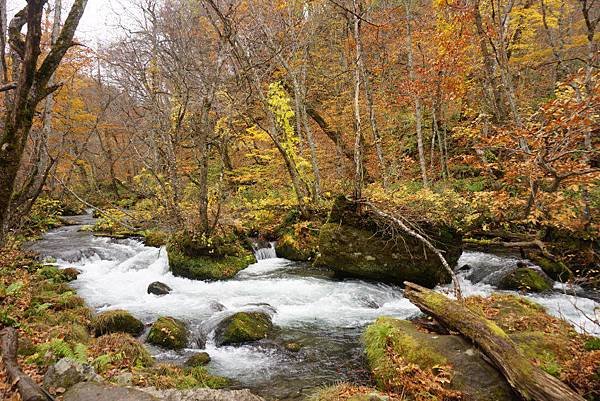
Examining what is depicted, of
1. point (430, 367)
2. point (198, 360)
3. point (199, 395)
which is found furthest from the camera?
point (198, 360)

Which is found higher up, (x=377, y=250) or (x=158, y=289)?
(x=377, y=250)

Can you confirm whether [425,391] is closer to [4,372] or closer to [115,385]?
[115,385]

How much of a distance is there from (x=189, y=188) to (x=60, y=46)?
15.2 metres

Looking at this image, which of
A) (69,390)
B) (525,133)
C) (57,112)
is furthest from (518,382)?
(57,112)

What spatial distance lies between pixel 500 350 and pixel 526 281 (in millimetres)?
6503

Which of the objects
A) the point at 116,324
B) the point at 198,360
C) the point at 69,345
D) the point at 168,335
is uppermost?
the point at 69,345

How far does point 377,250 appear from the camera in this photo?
11.4 m

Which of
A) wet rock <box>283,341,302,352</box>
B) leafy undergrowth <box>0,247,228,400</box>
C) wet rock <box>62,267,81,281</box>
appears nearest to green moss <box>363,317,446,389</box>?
wet rock <box>283,341,302,352</box>

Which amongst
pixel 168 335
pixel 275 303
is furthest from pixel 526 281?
pixel 168 335

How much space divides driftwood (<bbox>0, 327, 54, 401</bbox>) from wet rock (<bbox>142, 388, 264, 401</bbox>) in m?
1.17

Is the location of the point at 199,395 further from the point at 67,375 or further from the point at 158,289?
the point at 158,289

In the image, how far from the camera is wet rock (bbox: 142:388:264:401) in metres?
4.61

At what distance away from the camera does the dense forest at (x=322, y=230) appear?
17.7 ft

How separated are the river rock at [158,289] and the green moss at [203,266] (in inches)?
49.2
